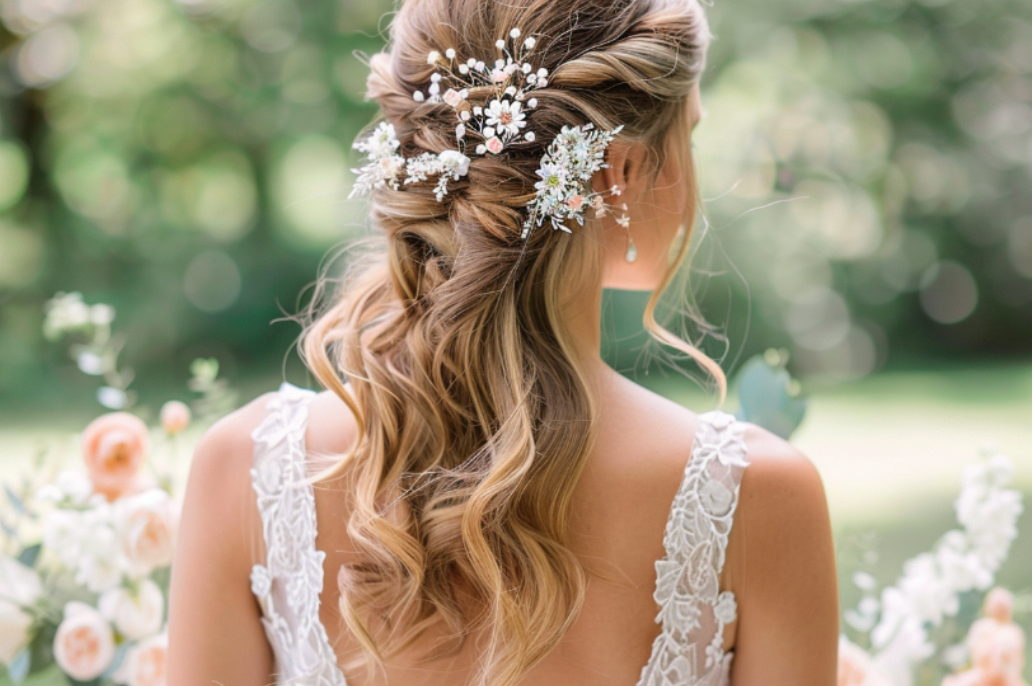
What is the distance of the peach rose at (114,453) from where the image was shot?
1321 mm

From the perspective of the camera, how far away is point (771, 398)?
1442 mm

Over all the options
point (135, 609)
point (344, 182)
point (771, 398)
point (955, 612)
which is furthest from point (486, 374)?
point (344, 182)

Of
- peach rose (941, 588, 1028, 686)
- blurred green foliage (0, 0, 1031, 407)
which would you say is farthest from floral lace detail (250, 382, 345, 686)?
blurred green foliage (0, 0, 1031, 407)

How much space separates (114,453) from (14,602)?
0.27 meters

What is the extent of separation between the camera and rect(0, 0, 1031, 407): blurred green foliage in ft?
17.5

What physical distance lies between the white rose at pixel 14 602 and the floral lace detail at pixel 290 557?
44 cm

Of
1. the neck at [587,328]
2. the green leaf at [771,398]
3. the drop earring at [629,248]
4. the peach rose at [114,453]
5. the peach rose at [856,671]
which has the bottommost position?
the peach rose at [856,671]

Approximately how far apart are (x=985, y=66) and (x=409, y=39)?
6.86 m

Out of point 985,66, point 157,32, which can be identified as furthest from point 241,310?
point 985,66

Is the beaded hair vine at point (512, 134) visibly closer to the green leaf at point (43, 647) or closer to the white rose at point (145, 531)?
the white rose at point (145, 531)

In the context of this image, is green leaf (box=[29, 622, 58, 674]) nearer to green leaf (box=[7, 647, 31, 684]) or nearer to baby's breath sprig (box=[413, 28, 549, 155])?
green leaf (box=[7, 647, 31, 684])

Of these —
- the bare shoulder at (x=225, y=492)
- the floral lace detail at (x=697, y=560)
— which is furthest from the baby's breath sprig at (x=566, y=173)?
the bare shoulder at (x=225, y=492)

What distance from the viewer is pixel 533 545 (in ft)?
3.30

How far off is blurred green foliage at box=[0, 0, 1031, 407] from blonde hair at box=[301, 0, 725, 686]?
11.3ft
